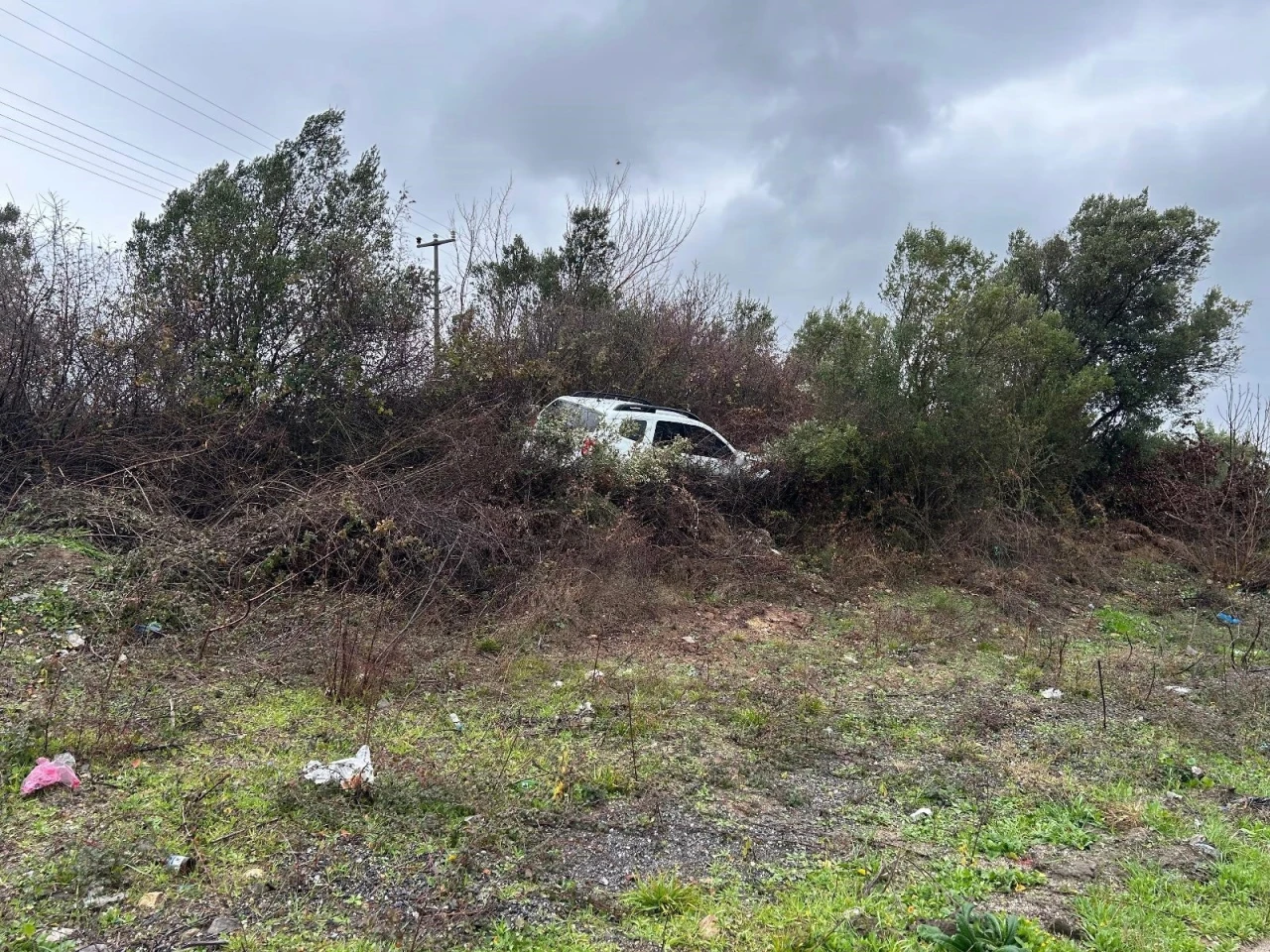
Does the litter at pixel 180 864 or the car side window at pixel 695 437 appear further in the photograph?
the car side window at pixel 695 437

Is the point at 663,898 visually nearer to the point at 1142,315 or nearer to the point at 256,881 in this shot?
the point at 256,881

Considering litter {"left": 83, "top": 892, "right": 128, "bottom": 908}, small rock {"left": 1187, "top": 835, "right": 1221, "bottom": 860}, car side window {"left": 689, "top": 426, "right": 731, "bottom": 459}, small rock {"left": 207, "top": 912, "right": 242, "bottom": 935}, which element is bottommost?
small rock {"left": 207, "top": 912, "right": 242, "bottom": 935}

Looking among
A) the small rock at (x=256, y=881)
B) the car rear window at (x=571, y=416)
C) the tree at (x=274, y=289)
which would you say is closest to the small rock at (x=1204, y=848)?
the small rock at (x=256, y=881)

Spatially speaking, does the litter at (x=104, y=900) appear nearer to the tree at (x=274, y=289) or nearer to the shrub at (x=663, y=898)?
the shrub at (x=663, y=898)

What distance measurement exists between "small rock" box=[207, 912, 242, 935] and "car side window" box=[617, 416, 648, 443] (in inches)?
269

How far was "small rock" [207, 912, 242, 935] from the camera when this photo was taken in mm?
2463

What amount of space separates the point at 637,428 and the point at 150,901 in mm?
7256

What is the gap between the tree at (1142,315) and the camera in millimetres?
13109

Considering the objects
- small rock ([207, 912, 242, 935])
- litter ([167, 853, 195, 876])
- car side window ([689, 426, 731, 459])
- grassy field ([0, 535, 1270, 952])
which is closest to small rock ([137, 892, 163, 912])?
grassy field ([0, 535, 1270, 952])

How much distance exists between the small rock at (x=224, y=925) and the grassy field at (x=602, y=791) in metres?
0.01

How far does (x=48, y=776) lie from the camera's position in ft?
10.9

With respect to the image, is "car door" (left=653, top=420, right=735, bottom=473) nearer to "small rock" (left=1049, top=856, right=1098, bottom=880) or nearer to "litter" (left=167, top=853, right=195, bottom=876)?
"small rock" (left=1049, top=856, right=1098, bottom=880)

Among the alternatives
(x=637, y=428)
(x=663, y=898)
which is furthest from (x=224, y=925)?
(x=637, y=428)

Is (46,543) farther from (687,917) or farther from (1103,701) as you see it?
(1103,701)
